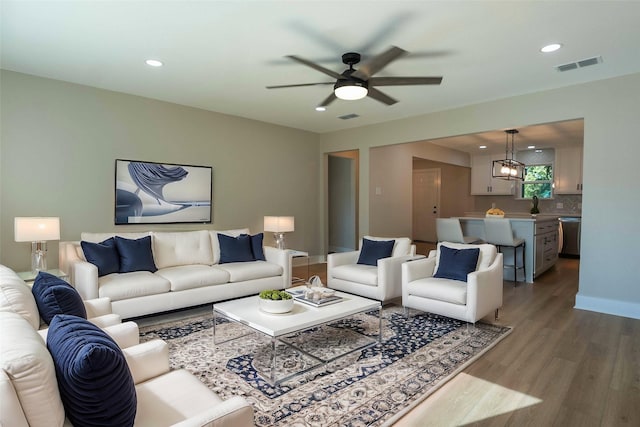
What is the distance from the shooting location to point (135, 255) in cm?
381

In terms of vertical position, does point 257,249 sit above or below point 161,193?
below

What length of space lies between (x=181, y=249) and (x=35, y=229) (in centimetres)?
141

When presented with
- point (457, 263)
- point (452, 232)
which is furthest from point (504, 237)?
point (457, 263)

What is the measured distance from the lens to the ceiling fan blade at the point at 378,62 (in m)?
2.61

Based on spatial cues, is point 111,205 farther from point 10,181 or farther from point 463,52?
point 463,52

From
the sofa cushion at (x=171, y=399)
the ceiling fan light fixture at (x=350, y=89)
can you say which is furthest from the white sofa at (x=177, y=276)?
the ceiling fan light fixture at (x=350, y=89)

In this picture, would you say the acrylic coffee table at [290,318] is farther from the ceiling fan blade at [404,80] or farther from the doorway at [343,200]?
the doorway at [343,200]

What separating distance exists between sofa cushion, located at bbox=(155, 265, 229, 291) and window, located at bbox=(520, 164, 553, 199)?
8.09 metres

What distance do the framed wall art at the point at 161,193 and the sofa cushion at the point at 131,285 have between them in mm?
1276

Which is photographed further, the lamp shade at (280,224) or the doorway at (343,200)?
Answer: the doorway at (343,200)

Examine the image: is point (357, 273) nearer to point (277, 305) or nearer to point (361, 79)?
point (277, 305)

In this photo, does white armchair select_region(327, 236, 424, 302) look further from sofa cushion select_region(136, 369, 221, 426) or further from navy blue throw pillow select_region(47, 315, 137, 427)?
navy blue throw pillow select_region(47, 315, 137, 427)

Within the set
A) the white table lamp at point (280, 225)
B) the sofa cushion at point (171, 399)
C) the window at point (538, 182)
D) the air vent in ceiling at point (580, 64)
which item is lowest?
the sofa cushion at point (171, 399)

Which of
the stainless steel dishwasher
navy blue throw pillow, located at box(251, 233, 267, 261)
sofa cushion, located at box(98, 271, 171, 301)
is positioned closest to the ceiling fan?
navy blue throw pillow, located at box(251, 233, 267, 261)
